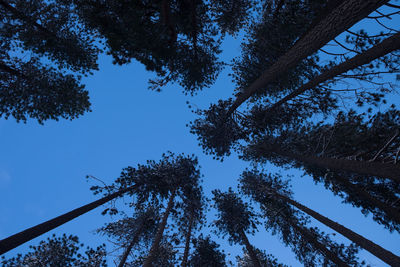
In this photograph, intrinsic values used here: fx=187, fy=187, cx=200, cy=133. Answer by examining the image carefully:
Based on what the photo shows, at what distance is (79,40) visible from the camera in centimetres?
901

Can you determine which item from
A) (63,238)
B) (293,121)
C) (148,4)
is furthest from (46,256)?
(293,121)

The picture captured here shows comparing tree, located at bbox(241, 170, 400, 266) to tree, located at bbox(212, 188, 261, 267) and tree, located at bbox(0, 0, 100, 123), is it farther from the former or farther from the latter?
tree, located at bbox(0, 0, 100, 123)

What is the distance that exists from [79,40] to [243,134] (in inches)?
380

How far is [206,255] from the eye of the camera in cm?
1120

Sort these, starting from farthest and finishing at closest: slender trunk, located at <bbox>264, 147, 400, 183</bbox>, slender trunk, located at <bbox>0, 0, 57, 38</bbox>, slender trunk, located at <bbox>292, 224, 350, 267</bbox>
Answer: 1. slender trunk, located at <bbox>292, 224, 350, 267</bbox>
2. slender trunk, located at <bbox>0, 0, 57, 38</bbox>
3. slender trunk, located at <bbox>264, 147, 400, 183</bbox>

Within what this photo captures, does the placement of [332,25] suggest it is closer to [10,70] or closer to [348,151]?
[348,151]

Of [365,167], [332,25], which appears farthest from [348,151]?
[332,25]

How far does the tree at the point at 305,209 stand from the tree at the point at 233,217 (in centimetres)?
146

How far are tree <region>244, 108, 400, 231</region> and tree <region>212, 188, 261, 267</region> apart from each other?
2.99 m

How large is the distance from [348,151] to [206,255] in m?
9.46

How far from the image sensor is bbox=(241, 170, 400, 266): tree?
5.84 meters

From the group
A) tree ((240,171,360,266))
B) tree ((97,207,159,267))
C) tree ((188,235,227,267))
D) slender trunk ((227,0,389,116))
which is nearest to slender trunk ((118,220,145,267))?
tree ((97,207,159,267))

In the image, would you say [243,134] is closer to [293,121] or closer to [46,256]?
[293,121]

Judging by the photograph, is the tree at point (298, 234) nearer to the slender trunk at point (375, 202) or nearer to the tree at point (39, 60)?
the slender trunk at point (375, 202)
